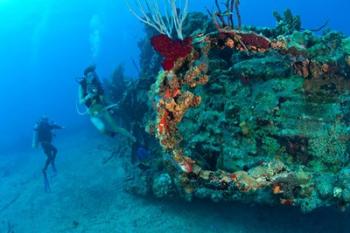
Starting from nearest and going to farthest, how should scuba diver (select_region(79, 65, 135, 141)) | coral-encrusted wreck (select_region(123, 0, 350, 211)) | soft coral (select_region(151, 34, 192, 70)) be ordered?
1. soft coral (select_region(151, 34, 192, 70))
2. coral-encrusted wreck (select_region(123, 0, 350, 211))
3. scuba diver (select_region(79, 65, 135, 141))

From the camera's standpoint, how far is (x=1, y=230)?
11.7m

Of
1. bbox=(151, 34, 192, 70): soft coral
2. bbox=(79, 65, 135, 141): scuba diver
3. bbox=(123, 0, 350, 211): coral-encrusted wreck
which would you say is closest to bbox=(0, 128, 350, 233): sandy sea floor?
bbox=(123, 0, 350, 211): coral-encrusted wreck

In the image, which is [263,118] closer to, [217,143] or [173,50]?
[217,143]

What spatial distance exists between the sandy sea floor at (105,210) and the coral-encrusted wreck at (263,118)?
3.32ft

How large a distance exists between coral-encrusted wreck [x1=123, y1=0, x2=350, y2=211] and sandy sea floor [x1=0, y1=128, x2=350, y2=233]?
101 centimetres

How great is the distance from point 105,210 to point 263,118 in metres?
5.44

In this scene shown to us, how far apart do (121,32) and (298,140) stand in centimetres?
7136

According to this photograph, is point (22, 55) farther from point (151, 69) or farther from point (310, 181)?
point (310, 181)

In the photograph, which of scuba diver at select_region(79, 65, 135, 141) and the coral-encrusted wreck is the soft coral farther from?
scuba diver at select_region(79, 65, 135, 141)

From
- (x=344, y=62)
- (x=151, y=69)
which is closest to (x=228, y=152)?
(x=344, y=62)

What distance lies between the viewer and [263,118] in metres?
6.32

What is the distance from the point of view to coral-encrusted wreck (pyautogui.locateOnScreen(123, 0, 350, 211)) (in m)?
5.63

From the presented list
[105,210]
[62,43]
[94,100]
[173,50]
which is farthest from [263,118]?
[62,43]

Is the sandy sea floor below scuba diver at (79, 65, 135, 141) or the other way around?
below
